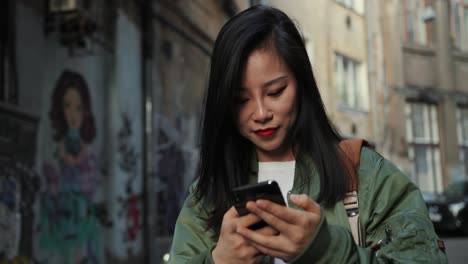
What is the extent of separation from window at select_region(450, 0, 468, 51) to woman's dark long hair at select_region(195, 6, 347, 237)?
20.9 m

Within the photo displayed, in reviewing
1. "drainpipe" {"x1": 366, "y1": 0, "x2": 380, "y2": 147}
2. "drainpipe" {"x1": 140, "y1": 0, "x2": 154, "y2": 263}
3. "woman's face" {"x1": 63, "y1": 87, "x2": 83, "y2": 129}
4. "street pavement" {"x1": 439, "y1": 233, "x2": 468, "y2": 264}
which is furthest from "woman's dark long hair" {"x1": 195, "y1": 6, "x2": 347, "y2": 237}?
"drainpipe" {"x1": 366, "y1": 0, "x2": 380, "y2": 147}

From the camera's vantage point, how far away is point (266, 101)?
1286mm

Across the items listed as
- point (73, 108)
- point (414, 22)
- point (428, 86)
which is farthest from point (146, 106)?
point (414, 22)

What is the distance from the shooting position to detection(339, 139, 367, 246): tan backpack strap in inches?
46.9

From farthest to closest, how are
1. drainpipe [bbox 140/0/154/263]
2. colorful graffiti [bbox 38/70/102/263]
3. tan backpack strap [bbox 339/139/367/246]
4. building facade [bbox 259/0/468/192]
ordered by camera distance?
building facade [bbox 259/0/468/192] → drainpipe [bbox 140/0/154/263] → colorful graffiti [bbox 38/70/102/263] → tan backpack strap [bbox 339/139/367/246]

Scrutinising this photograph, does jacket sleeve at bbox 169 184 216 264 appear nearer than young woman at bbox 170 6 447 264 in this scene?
No

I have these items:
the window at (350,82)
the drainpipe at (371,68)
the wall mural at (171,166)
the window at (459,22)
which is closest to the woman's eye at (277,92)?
the wall mural at (171,166)

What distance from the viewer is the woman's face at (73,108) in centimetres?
643

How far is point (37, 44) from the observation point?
234 inches

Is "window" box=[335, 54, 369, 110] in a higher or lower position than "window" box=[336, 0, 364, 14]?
lower

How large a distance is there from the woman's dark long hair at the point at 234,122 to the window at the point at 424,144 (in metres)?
17.2

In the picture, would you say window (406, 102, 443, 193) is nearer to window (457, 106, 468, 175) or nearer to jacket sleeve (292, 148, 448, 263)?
window (457, 106, 468, 175)

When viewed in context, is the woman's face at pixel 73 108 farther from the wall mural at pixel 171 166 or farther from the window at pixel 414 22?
the window at pixel 414 22

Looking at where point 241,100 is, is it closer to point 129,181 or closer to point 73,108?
point 73,108
